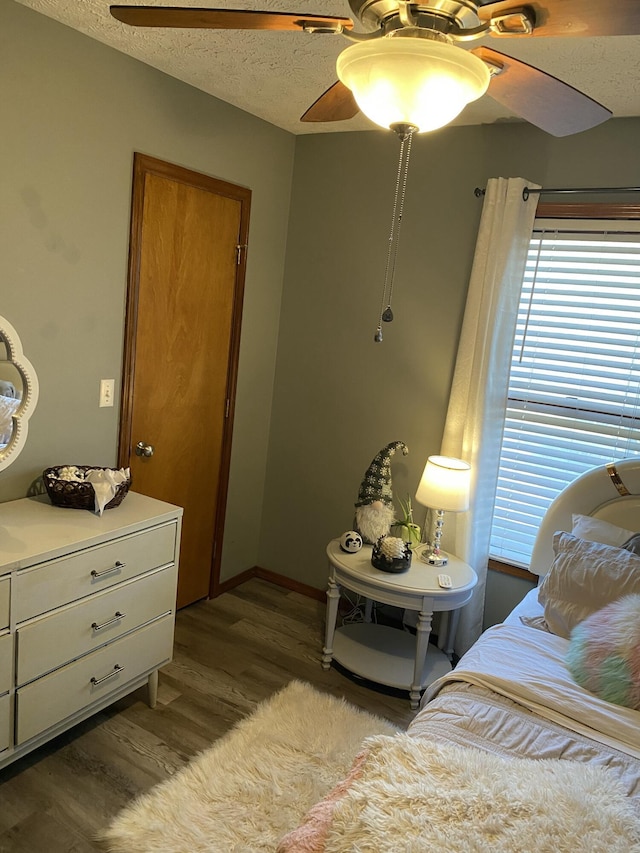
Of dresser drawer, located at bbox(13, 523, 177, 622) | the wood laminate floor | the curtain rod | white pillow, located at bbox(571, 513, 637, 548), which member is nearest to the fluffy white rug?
the wood laminate floor

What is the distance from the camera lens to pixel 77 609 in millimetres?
2131

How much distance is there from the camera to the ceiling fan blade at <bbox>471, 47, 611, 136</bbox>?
4.29ft

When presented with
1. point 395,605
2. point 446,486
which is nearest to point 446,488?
point 446,486

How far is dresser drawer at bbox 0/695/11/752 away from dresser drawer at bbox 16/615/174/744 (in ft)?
0.10

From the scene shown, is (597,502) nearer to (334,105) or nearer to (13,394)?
(334,105)

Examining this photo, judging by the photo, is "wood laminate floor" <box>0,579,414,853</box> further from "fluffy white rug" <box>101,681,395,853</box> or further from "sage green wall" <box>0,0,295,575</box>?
"sage green wall" <box>0,0,295,575</box>

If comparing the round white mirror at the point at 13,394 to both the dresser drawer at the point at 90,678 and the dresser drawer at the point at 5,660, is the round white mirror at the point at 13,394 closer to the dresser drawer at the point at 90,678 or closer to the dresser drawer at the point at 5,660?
the dresser drawer at the point at 5,660

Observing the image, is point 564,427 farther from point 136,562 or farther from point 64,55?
point 64,55

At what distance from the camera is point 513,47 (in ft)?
6.57

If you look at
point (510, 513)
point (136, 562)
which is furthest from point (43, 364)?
point (510, 513)

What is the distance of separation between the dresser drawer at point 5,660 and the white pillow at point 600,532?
2.00 metres

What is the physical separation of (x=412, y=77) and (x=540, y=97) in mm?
468

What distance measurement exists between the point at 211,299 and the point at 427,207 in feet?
3.70

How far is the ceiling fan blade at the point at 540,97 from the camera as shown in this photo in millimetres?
1309
